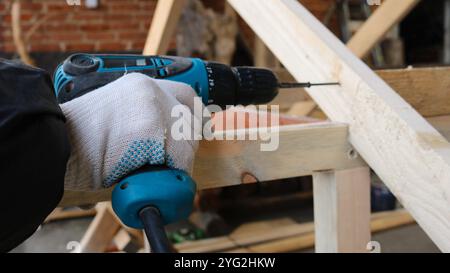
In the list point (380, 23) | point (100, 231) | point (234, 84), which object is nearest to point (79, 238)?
point (100, 231)

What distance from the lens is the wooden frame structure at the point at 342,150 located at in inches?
17.7

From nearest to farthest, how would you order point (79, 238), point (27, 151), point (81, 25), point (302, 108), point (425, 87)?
point (27, 151)
point (425, 87)
point (302, 108)
point (79, 238)
point (81, 25)

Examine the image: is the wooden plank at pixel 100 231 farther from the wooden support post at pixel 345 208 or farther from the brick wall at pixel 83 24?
the brick wall at pixel 83 24

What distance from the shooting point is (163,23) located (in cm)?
101

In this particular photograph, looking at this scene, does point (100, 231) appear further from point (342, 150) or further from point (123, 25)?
point (123, 25)

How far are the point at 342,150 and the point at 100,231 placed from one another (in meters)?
1.04

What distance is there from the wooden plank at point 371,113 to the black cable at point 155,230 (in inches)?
10.6

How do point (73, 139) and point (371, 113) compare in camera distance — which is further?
point (371, 113)

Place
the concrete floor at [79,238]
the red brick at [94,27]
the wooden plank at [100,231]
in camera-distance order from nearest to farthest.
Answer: the wooden plank at [100,231]
the concrete floor at [79,238]
the red brick at [94,27]

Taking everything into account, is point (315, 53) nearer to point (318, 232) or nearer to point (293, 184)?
point (318, 232)

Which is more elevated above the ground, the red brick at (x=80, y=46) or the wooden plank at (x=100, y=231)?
the red brick at (x=80, y=46)

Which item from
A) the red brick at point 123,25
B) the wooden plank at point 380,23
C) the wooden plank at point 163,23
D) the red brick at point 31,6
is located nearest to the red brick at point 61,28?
the red brick at point 31,6

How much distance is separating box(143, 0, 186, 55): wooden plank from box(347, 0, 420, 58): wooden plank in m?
0.42
